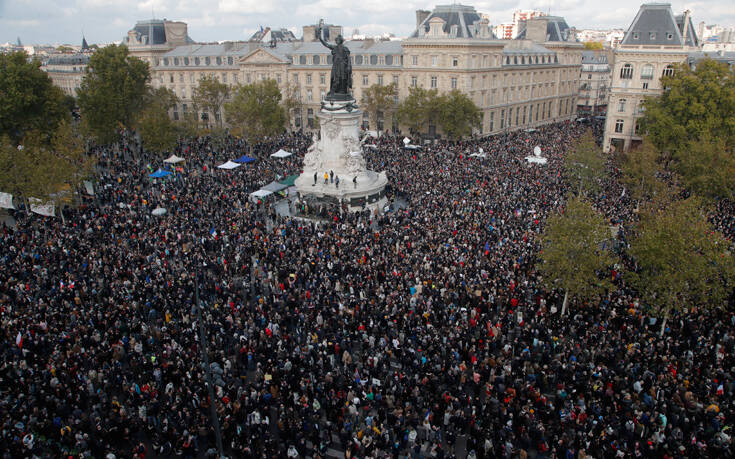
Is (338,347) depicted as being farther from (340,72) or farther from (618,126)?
(618,126)

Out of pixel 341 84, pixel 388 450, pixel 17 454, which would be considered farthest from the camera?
pixel 341 84

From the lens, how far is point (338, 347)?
20.4 metres

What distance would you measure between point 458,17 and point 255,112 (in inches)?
1116

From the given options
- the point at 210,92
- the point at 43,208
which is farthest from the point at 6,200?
the point at 210,92

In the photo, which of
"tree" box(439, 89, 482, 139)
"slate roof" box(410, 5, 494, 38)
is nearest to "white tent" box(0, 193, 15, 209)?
"tree" box(439, 89, 482, 139)

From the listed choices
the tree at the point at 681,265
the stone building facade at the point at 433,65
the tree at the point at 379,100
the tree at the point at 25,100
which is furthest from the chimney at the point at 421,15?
the tree at the point at 681,265

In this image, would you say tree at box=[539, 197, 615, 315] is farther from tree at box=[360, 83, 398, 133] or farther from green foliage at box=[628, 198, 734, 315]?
tree at box=[360, 83, 398, 133]

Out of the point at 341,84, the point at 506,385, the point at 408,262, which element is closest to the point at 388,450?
the point at 506,385

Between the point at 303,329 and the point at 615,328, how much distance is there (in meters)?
13.7

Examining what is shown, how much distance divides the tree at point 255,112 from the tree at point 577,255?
41.3 m

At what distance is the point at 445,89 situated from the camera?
66188 millimetres

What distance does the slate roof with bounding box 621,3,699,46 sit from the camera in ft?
174

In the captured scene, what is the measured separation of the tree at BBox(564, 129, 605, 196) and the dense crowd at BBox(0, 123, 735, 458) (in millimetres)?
6025

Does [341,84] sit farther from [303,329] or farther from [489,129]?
[489,129]
